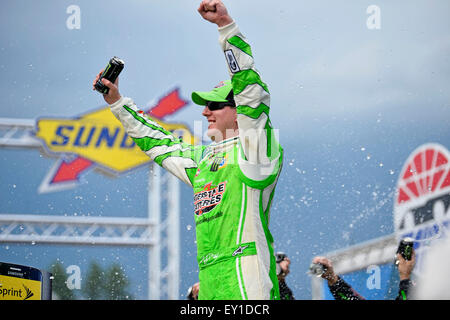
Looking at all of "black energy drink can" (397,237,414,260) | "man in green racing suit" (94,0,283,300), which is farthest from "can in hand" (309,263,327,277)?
"man in green racing suit" (94,0,283,300)

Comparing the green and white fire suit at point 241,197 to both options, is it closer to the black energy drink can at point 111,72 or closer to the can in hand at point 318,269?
the black energy drink can at point 111,72

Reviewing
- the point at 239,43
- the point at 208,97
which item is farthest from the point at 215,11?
the point at 208,97

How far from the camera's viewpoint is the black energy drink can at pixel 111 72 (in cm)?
304

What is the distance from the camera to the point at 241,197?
102 inches

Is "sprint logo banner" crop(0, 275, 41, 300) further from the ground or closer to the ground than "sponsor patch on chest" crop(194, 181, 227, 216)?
closer to the ground

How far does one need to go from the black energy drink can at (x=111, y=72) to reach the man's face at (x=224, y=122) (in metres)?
0.50

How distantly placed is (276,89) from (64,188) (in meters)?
1.99

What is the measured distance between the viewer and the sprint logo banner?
2750mm

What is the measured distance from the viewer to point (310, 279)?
5.54m

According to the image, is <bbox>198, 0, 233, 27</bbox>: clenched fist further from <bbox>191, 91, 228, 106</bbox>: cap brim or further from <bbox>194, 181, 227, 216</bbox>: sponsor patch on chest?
<bbox>194, 181, 227, 216</bbox>: sponsor patch on chest

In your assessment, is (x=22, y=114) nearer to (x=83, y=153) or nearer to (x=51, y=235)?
(x=83, y=153)

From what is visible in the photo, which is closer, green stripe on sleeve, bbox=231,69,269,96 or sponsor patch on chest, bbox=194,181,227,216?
green stripe on sleeve, bbox=231,69,269,96

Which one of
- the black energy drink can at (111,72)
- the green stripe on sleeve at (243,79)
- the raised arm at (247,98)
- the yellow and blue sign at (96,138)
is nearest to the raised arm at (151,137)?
the black energy drink can at (111,72)
